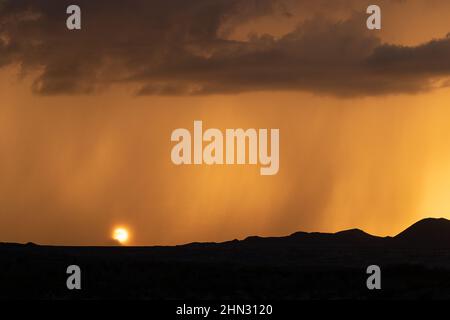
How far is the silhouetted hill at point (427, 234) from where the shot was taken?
525ft

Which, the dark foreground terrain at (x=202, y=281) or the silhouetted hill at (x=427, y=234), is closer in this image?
the dark foreground terrain at (x=202, y=281)

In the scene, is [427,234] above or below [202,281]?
above

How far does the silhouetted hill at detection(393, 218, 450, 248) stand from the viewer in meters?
160

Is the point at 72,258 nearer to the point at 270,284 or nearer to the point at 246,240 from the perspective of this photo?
the point at 270,284

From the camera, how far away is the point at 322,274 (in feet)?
289

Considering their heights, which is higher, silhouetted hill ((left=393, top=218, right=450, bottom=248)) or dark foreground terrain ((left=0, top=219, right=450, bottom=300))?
silhouetted hill ((left=393, top=218, right=450, bottom=248))

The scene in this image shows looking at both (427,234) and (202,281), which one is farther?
(427,234)

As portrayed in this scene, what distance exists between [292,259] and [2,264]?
163 ft

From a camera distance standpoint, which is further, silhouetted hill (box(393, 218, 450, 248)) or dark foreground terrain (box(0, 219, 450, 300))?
silhouetted hill (box(393, 218, 450, 248))

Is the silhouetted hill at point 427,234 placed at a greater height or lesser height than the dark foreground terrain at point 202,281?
greater

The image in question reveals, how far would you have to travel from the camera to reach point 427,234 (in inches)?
6599
